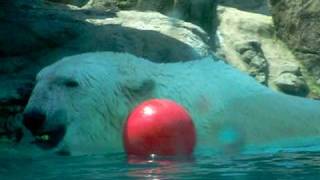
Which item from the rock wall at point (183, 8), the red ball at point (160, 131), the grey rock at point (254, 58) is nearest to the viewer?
the red ball at point (160, 131)

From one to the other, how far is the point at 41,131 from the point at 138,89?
2.90ft

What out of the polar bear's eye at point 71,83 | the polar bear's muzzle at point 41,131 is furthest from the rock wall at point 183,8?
the polar bear's muzzle at point 41,131

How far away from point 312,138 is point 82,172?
247cm

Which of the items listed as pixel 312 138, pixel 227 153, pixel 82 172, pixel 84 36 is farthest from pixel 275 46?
pixel 82 172

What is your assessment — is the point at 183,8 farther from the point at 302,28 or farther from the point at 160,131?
the point at 160,131

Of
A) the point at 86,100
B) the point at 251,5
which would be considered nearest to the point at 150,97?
the point at 86,100

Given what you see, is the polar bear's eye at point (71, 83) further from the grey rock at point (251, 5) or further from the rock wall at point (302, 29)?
the grey rock at point (251, 5)

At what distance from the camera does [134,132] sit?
548cm

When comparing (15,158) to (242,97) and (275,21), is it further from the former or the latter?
(275,21)

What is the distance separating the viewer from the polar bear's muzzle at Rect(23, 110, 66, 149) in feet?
18.9

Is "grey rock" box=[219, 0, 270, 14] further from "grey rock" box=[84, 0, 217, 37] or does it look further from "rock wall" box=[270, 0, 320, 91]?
"grey rock" box=[84, 0, 217, 37]

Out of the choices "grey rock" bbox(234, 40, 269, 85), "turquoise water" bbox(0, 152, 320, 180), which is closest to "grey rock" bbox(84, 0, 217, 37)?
"grey rock" bbox(234, 40, 269, 85)

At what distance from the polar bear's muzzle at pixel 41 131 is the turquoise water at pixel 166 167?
0.74ft

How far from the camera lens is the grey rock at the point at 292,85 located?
1253 centimetres
